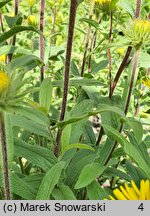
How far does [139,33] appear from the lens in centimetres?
107

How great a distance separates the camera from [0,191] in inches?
45.2

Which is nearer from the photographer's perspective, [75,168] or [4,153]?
[4,153]

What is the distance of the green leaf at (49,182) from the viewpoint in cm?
98

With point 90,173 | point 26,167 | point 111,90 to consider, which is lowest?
point 26,167

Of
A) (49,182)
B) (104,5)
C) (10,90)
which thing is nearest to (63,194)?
(49,182)

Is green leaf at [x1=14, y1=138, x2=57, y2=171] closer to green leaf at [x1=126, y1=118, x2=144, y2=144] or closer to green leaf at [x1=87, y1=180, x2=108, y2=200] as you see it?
Answer: green leaf at [x1=87, y1=180, x2=108, y2=200]

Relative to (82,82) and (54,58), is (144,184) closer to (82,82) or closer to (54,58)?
(82,82)

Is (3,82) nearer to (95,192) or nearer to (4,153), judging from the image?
(4,153)

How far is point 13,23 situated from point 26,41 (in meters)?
1.26

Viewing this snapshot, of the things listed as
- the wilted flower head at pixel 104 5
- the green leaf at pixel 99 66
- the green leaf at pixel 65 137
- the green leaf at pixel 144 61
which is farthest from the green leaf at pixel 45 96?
the green leaf at pixel 99 66

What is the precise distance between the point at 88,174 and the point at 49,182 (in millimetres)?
109

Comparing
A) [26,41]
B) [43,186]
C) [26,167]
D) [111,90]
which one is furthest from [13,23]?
[26,41]

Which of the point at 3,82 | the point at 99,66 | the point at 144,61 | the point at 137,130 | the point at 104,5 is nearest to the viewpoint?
the point at 3,82

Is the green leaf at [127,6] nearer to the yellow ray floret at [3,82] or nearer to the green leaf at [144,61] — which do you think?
the green leaf at [144,61]
